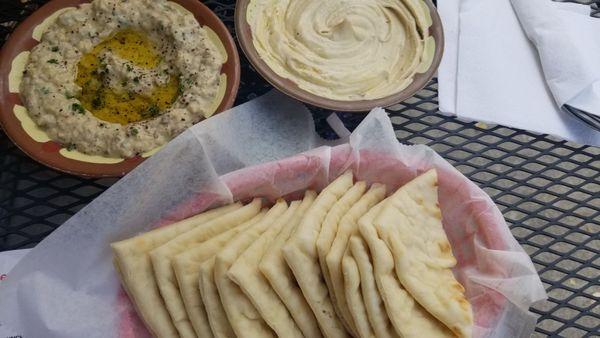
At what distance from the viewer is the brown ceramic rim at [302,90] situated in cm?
164

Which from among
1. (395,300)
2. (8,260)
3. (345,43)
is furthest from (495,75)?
(8,260)

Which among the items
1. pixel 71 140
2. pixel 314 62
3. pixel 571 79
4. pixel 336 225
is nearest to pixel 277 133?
pixel 314 62

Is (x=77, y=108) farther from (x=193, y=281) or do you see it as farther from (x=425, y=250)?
(x=425, y=250)

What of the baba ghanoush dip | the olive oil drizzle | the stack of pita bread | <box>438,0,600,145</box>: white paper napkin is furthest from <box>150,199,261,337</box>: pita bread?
<box>438,0,600,145</box>: white paper napkin

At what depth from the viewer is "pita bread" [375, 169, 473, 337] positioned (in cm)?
121

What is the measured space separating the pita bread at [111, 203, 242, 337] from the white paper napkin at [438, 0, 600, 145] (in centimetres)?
107

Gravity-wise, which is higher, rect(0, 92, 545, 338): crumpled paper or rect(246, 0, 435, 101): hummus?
rect(246, 0, 435, 101): hummus

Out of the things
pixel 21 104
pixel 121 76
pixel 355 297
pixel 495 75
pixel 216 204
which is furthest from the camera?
pixel 495 75

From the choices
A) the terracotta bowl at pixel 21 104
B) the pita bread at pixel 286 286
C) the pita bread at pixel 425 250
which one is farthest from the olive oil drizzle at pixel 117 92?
the pita bread at pixel 425 250

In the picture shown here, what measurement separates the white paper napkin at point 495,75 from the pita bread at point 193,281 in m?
1.00

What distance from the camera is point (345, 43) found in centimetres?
184

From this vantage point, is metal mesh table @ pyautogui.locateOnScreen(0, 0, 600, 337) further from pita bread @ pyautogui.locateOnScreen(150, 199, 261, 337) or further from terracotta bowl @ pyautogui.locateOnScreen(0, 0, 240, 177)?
pita bread @ pyautogui.locateOnScreen(150, 199, 261, 337)

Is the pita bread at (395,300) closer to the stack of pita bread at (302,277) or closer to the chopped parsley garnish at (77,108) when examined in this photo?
the stack of pita bread at (302,277)

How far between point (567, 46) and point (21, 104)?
70.2 inches
